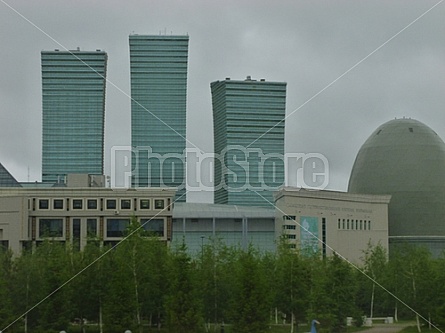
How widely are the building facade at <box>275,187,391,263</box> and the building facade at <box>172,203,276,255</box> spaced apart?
1273 mm

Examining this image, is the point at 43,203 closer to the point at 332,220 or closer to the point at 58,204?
the point at 58,204

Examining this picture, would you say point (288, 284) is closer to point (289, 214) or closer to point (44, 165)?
point (289, 214)

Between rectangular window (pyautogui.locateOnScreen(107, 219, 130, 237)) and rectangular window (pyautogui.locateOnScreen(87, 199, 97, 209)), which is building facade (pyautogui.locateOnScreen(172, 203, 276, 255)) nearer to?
rectangular window (pyautogui.locateOnScreen(107, 219, 130, 237))

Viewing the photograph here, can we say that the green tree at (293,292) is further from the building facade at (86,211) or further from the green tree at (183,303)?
the building facade at (86,211)

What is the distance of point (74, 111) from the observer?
14238 cm

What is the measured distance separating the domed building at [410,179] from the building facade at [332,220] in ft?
20.4

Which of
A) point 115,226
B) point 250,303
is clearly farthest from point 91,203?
point 250,303

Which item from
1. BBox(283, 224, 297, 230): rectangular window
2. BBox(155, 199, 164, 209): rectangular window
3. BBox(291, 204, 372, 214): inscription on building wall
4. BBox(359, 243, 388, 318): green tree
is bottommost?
BBox(359, 243, 388, 318): green tree

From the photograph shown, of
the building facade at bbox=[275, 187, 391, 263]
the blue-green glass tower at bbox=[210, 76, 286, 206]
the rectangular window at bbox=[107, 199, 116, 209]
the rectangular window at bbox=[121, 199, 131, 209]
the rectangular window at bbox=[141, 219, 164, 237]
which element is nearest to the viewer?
the rectangular window at bbox=[107, 199, 116, 209]

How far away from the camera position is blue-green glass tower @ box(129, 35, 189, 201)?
10592 centimetres

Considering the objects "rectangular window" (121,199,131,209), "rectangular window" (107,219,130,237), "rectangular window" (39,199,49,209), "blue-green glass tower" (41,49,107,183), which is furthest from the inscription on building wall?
"blue-green glass tower" (41,49,107,183)

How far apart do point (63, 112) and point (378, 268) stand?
100 meters

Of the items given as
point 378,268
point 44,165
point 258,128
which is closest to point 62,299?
point 378,268

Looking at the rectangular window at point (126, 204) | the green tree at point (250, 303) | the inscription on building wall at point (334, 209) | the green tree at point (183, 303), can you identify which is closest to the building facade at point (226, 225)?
the inscription on building wall at point (334, 209)
